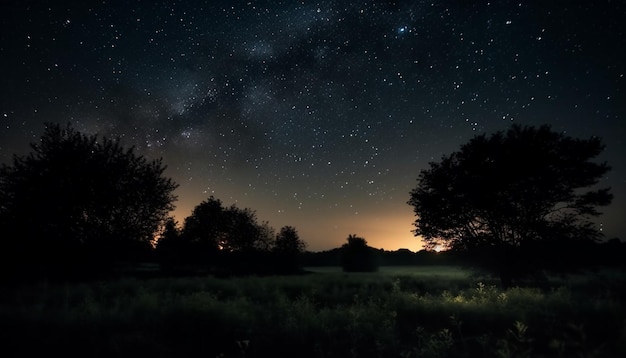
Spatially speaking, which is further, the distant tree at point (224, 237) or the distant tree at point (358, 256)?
the distant tree at point (358, 256)

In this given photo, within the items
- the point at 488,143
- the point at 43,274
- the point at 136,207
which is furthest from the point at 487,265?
the point at 43,274

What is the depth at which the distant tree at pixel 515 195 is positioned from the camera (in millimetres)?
16828

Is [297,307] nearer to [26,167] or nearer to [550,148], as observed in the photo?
[550,148]

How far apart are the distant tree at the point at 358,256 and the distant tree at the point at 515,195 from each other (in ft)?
124

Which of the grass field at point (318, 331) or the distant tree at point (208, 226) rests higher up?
the distant tree at point (208, 226)

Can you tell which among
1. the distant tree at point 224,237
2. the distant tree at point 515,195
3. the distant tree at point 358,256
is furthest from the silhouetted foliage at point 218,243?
the distant tree at point 515,195

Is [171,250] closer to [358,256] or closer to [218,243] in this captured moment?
[218,243]

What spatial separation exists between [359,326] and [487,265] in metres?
14.0

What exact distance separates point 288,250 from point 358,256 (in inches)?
442

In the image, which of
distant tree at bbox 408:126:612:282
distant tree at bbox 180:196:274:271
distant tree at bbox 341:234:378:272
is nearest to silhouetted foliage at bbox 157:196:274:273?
distant tree at bbox 180:196:274:271

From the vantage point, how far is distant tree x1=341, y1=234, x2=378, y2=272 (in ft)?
183

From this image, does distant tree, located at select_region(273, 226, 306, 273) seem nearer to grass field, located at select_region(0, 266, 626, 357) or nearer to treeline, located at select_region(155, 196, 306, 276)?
treeline, located at select_region(155, 196, 306, 276)

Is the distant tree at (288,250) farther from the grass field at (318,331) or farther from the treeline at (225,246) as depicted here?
the grass field at (318,331)

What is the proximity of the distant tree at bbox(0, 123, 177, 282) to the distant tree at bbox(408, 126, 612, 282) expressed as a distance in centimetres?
1750
